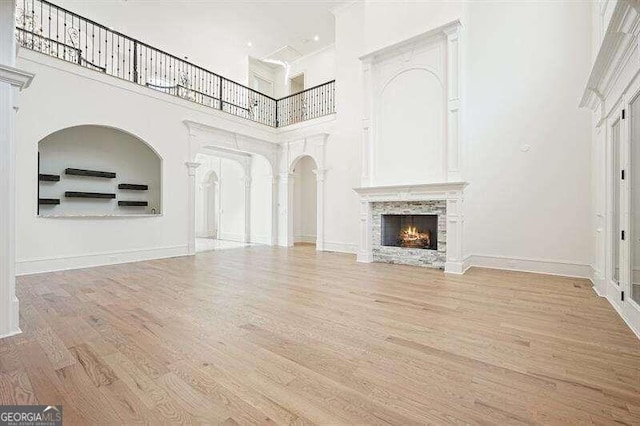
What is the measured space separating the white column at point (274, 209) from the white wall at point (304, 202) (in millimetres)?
989

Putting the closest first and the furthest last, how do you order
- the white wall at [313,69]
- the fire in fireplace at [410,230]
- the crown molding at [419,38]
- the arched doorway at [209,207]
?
the crown molding at [419,38] < the fire in fireplace at [410,230] < the white wall at [313,69] < the arched doorway at [209,207]

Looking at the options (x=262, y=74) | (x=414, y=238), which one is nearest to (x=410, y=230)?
(x=414, y=238)

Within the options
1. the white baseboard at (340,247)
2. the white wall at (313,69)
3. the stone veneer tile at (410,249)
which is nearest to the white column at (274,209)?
the white baseboard at (340,247)

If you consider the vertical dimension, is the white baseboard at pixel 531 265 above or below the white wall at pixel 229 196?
below

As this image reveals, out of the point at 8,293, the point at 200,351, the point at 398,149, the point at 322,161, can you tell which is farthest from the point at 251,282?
the point at 322,161

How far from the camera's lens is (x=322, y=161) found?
872 centimetres

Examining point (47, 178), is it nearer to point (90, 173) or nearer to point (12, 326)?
point (90, 173)

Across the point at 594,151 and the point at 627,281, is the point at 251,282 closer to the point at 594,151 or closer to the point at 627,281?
the point at 627,281

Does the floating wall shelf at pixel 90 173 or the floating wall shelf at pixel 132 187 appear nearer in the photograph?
the floating wall shelf at pixel 90 173

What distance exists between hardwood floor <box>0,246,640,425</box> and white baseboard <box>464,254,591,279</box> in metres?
1.21

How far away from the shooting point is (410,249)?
611 centimetres

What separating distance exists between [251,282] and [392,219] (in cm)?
356

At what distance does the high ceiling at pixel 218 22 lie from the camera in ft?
27.4

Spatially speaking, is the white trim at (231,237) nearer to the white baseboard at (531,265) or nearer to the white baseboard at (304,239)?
the white baseboard at (304,239)
